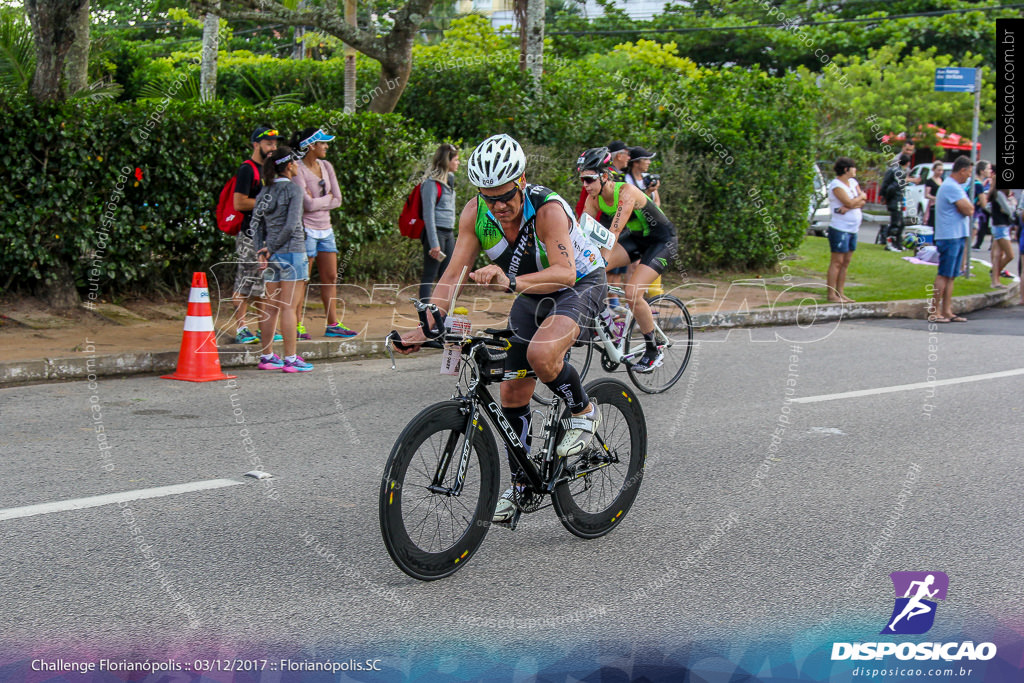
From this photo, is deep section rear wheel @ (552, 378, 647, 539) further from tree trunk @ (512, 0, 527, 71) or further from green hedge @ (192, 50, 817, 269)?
tree trunk @ (512, 0, 527, 71)

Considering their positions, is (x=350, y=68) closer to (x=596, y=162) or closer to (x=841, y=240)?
(x=841, y=240)

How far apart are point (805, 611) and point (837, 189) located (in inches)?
407

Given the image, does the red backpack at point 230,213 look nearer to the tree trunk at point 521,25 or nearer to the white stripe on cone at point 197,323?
the white stripe on cone at point 197,323

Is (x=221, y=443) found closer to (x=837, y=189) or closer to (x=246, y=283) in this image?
(x=246, y=283)

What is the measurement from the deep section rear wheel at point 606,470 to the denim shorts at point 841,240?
9.41 meters

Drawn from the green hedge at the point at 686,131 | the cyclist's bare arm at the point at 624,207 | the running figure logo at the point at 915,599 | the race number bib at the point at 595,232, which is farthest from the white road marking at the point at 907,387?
the green hedge at the point at 686,131

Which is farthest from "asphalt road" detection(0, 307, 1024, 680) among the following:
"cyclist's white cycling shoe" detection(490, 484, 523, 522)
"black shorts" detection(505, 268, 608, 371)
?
"black shorts" detection(505, 268, 608, 371)

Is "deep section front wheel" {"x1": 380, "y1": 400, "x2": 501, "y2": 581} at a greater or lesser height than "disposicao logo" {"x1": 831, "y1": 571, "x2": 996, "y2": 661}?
greater

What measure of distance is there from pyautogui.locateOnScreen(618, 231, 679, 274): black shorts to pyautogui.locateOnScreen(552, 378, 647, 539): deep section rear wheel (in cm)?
370

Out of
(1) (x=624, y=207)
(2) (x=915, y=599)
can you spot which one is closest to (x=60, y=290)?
(1) (x=624, y=207)

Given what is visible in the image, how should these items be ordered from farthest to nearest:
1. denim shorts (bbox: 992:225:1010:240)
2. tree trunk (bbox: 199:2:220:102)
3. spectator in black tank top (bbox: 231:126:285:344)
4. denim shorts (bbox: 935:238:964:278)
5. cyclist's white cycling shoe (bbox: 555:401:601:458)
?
1. tree trunk (bbox: 199:2:220:102)
2. denim shorts (bbox: 992:225:1010:240)
3. denim shorts (bbox: 935:238:964:278)
4. spectator in black tank top (bbox: 231:126:285:344)
5. cyclist's white cycling shoe (bbox: 555:401:601:458)

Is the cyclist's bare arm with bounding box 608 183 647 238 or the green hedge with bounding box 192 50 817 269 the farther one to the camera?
the green hedge with bounding box 192 50 817 269

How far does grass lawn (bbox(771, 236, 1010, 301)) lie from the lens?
14840 mm

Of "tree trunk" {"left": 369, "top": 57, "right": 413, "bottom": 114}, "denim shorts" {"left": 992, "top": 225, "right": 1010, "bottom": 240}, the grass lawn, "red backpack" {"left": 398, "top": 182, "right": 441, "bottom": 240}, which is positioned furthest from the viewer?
"denim shorts" {"left": 992, "top": 225, "right": 1010, "bottom": 240}
